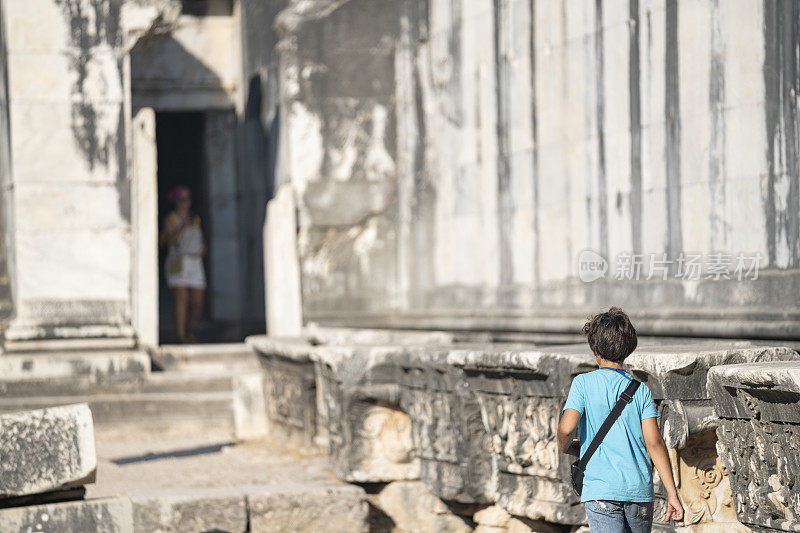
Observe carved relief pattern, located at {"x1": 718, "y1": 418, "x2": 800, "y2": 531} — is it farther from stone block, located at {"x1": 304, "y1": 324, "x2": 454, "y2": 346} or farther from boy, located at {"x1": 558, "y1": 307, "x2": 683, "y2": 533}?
stone block, located at {"x1": 304, "y1": 324, "x2": 454, "y2": 346}

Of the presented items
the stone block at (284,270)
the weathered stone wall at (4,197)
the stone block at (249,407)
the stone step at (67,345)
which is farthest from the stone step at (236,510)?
the weathered stone wall at (4,197)

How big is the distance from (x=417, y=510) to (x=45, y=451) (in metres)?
2.06

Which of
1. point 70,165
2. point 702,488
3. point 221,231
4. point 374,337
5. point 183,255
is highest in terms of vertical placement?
point 70,165

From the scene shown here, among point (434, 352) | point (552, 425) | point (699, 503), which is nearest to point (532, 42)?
point (434, 352)

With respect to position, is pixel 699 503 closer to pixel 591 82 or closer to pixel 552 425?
pixel 552 425

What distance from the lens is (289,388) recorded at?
8852mm

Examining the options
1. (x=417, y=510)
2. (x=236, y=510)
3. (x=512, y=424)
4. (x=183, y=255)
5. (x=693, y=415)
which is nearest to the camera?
(x=693, y=415)

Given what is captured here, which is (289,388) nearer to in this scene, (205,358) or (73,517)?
(205,358)

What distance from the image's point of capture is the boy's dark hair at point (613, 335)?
3.98 metres

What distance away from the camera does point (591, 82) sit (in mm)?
8406

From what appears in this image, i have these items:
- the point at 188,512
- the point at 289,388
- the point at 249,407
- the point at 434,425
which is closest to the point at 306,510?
the point at 188,512

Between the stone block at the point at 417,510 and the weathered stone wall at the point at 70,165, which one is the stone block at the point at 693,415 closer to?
the stone block at the point at 417,510

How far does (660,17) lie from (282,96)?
4.92 m

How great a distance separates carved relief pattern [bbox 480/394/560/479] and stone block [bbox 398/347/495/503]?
0.58ft
